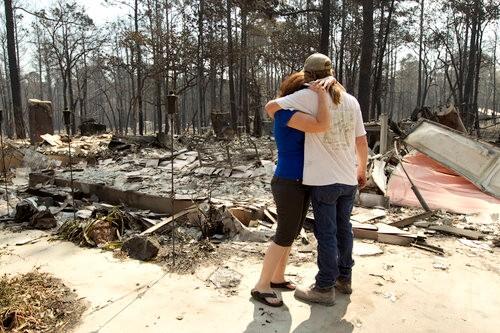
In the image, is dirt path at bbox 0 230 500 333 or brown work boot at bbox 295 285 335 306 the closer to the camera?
dirt path at bbox 0 230 500 333

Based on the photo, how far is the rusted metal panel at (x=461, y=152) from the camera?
696cm

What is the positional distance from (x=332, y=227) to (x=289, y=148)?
618 mm

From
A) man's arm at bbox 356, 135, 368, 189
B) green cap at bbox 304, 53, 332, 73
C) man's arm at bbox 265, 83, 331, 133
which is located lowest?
man's arm at bbox 356, 135, 368, 189

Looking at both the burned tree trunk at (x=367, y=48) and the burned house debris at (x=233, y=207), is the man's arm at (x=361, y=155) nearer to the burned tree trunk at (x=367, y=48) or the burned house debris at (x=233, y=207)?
the burned house debris at (x=233, y=207)

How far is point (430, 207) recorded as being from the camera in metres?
6.39

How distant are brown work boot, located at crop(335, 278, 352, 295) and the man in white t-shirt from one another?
0.19m

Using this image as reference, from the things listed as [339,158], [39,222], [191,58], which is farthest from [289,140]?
[191,58]

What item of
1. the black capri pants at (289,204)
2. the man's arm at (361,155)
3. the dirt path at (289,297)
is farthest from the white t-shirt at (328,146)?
the dirt path at (289,297)

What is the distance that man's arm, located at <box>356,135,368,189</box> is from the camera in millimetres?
3193

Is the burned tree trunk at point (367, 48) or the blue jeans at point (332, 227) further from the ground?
the burned tree trunk at point (367, 48)

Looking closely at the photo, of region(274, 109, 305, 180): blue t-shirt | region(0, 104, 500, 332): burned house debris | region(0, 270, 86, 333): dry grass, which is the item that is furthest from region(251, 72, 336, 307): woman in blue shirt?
region(0, 270, 86, 333): dry grass

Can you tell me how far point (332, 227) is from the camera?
297 cm

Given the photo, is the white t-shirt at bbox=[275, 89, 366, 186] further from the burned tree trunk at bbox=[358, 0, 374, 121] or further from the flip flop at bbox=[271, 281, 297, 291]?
the burned tree trunk at bbox=[358, 0, 374, 121]

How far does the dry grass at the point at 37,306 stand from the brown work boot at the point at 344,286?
1899 mm
